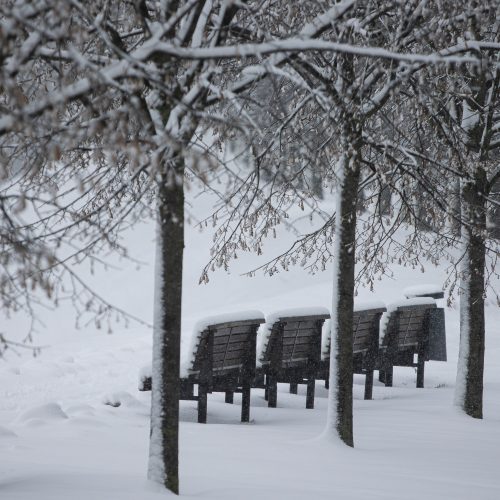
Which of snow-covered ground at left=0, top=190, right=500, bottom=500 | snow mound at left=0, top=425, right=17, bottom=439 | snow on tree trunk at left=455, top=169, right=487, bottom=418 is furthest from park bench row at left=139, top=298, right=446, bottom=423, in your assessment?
snow mound at left=0, top=425, right=17, bottom=439

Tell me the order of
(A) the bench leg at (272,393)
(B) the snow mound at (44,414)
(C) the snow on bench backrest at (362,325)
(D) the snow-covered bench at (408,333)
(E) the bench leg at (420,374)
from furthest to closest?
(E) the bench leg at (420,374) < (D) the snow-covered bench at (408,333) < (C) the snow on bench backrest at (362,325) < (A) the bench leg at (272,393) < (B) the snow mound at (44,414)

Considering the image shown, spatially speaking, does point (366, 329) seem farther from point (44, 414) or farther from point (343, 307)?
point (44, 414)

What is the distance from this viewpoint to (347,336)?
8195 millimetres

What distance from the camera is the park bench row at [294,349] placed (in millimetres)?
9500

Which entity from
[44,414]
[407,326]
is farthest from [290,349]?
[44,414]

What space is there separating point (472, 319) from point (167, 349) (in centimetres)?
548

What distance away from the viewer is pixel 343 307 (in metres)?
8.10

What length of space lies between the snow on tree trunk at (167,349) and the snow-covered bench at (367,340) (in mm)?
5750

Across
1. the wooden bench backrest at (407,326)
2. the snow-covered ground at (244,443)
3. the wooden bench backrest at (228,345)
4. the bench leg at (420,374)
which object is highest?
the wooden bench backrest at (407,326)

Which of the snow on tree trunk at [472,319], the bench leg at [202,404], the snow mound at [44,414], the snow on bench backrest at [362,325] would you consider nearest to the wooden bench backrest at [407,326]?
the snow on bench backrest at [362,325]

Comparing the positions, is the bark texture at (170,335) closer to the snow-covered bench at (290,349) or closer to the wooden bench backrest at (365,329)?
the snow-covered bench at (290,349)

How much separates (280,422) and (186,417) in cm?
110

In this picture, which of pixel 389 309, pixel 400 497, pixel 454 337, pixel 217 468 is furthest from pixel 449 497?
pixel 454 337

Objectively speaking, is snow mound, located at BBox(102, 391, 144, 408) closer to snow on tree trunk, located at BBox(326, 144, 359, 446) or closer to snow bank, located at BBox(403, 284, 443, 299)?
snow on tree trunk, located at BBox(326, 144, 359, 446)
